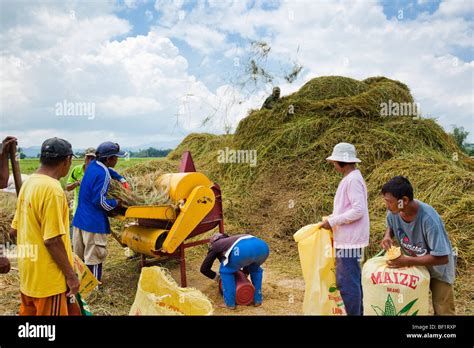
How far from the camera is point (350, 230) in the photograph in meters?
3.75

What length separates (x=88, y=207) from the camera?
512 centimetres

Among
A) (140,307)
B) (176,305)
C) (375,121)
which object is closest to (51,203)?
(140,307)

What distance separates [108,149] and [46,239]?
243 centimetres

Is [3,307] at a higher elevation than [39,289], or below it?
below

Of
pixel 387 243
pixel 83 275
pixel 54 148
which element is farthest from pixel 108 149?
pixel 387 243

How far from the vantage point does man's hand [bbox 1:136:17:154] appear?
11.8 ft

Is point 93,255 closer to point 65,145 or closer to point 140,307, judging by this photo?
point 140,307

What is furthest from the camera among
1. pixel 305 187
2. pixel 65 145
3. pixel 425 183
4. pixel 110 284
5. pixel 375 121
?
pixel 375 121

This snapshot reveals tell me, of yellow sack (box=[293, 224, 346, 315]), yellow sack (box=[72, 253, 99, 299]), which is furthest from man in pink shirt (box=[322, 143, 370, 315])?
yellow sack (box=[72, 253, 99, 299])

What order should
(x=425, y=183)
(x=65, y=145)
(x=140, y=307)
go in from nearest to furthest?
(x=65, y=145), (x=140, y=307), (x=425, y=183)

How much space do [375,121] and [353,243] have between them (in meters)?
6.15

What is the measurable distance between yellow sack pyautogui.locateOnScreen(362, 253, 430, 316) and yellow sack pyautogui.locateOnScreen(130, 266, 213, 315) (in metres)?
1.29
